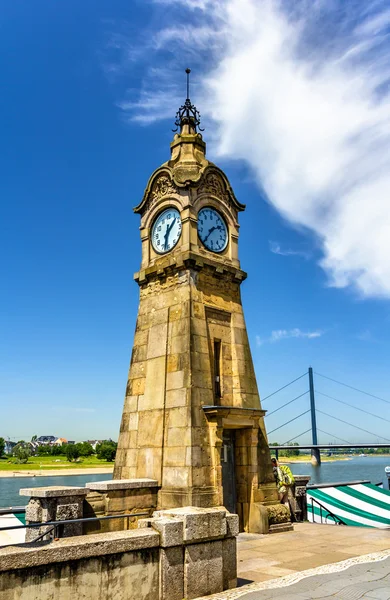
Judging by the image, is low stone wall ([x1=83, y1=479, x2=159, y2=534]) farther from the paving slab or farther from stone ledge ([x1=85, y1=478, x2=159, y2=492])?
the paving slab

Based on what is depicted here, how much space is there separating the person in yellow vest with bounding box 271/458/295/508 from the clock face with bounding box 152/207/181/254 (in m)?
6.85

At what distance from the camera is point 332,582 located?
7.76m

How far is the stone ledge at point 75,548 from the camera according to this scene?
576cm

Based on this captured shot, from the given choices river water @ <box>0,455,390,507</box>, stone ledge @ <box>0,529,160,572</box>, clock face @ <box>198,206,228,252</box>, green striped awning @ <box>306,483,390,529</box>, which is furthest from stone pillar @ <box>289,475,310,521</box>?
river water @ <box>0,455,390,507</box>

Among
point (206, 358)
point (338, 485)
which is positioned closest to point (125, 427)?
point (206, 358)

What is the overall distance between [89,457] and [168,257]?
110 m

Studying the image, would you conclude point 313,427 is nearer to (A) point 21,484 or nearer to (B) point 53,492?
(A) point 21,484

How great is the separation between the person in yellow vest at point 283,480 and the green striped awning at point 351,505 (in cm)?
271

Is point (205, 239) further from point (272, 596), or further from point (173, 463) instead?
point (272, 596)

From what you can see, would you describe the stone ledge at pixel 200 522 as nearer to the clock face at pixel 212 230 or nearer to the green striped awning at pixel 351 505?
the clock face at pixel 212 230

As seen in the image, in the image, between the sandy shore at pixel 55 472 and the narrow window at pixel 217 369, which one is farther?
the sandy shore at pixel 55 472

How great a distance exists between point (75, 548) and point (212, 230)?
10135mm

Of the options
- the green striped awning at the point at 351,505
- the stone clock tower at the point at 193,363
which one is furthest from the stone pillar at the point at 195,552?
the green striped awning at the point at 351,505

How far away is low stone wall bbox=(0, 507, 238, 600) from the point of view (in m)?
5.86
